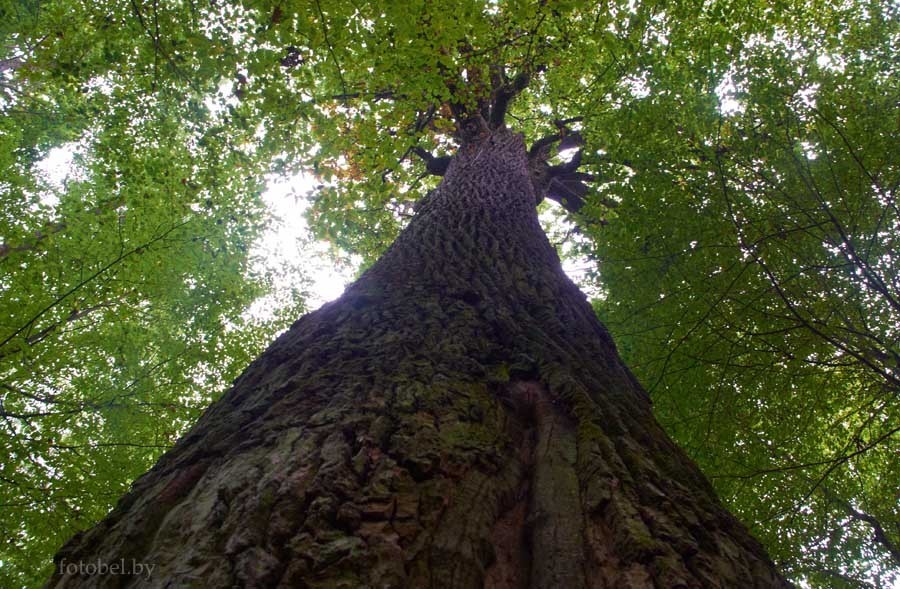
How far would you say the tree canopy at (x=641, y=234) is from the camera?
12.1 ft

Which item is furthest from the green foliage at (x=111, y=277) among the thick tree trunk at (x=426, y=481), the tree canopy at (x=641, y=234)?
the thick tree trunk at (x=426, y=481)

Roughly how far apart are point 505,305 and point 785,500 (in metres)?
3.47

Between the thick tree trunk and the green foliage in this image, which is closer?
the thick tree trunk

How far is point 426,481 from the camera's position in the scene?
1.24 metres

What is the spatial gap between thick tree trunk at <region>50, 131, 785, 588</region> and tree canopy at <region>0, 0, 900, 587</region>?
1.90 m

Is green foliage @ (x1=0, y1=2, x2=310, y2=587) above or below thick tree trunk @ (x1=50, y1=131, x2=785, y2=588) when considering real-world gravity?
above

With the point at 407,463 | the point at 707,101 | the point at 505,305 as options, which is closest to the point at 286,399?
the point at 407,463

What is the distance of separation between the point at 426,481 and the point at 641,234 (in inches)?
149

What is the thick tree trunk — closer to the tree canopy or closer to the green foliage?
the tree canopy

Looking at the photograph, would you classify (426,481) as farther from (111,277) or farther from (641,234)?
(111,277)

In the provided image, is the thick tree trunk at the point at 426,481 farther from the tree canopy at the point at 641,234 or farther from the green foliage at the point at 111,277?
the green foliage at the point at 111,277

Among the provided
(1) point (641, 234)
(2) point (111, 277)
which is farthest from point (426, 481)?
(2) point (111, 277)

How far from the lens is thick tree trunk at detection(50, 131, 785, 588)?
1018mm

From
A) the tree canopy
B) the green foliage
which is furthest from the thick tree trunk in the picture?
the green foliage
